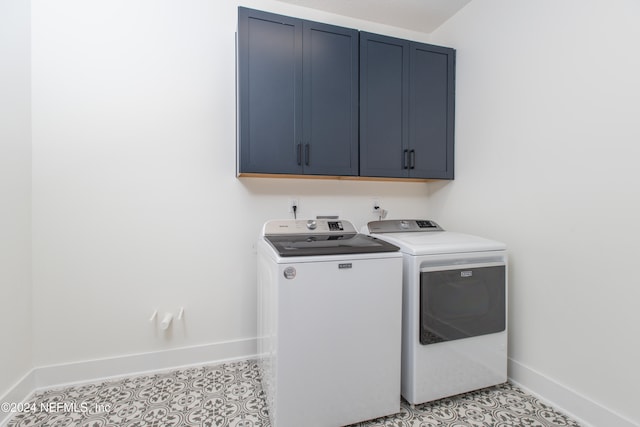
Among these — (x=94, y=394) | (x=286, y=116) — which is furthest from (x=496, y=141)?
(x=94, y=394)

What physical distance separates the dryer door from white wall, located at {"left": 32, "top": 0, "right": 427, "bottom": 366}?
1136 mm

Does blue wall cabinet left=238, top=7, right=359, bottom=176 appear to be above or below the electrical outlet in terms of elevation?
above

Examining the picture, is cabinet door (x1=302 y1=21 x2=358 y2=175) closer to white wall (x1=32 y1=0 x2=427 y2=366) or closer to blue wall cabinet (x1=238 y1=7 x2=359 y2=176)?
blue wall cabinet (x1=238 y1=7 x2=359 y2=176)

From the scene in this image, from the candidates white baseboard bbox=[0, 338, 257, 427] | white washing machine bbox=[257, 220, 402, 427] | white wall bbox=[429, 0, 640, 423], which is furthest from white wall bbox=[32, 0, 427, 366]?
white wall bbox=[429, 0, 640, 423]

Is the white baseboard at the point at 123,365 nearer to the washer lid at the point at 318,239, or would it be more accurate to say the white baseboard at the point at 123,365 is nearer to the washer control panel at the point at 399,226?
the washer lid at the point at 318,239

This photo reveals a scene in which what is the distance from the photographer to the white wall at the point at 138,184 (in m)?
1.61

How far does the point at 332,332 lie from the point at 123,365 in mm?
1416

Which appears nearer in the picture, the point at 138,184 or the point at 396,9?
the point at 138,184

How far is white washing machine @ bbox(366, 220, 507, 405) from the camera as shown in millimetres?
1429

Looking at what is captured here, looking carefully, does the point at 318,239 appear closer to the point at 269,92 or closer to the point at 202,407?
the point at 269,92

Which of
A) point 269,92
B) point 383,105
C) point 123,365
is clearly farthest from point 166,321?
point 383,105

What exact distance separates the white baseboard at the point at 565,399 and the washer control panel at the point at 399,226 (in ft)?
3.16

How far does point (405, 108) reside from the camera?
6.41 feet

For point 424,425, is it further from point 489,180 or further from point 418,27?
point 418,27
